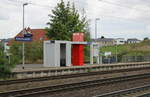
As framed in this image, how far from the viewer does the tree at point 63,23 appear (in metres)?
48.4

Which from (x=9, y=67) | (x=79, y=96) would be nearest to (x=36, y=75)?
(x=9, y=67)

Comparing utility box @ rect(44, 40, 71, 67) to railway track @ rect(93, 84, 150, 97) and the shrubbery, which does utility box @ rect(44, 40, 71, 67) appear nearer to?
the shrubbery

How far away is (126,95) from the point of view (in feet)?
48.4

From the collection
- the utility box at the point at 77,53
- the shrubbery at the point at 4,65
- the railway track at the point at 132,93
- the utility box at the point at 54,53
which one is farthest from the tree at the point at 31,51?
the railway track at the point at 132,93

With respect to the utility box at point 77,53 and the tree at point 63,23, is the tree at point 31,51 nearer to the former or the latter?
the tree at point 63,23

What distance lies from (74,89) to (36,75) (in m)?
11.7

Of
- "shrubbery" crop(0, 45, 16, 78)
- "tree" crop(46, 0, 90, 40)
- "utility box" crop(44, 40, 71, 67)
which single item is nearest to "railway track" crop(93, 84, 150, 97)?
"shrubbery" crop(0, 45, 16, 78)

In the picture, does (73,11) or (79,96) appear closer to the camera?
(79,96)

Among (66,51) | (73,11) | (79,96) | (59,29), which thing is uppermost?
(73,11)

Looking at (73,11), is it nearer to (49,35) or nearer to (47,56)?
(49,35)

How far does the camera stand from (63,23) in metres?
50.4

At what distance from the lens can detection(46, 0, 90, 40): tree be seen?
4844 centimetres

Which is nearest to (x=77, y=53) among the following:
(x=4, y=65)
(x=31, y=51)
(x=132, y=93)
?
(x=31, y=51)

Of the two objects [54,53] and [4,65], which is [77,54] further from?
[4,65]
